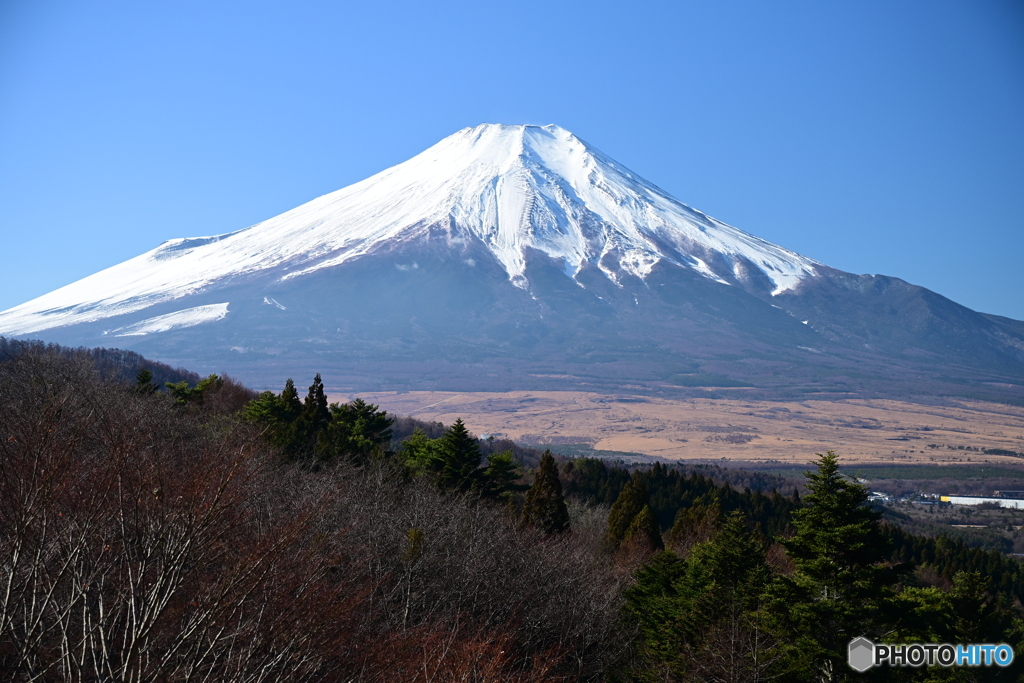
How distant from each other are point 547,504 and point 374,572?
1398 centimetres

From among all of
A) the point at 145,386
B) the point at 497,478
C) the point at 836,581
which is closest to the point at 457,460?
the point at 497,478

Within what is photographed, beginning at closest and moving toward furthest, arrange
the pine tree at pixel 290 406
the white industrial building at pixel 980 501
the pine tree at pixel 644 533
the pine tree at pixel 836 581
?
the pine tree at pixel 836 581
the pine tree at pixel 644 533
the pine tree at pixel 290 406
the white industrial building at pixel 980 501

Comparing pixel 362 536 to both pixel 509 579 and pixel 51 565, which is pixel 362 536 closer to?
pixel 509 579

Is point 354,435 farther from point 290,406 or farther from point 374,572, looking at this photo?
point 374,572

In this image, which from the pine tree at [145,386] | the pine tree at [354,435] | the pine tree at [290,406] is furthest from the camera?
the pine tree at [145,386]

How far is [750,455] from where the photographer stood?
430 feet

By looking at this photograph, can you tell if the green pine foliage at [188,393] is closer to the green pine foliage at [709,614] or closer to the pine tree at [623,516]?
the pine tree at [623,516]

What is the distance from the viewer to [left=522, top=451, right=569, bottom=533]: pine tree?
32531 mm

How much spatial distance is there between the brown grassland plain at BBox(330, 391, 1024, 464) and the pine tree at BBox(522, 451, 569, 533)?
94185 millimetres

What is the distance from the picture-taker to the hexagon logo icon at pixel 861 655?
52.9ft

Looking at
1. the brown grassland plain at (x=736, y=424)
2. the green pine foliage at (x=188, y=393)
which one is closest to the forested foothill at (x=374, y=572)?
the green pine foliage at (x=188, y=393)

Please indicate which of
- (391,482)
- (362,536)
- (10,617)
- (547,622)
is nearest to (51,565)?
(10,617)

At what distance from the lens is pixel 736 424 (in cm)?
15750

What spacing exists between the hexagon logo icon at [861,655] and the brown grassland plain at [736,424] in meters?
110
